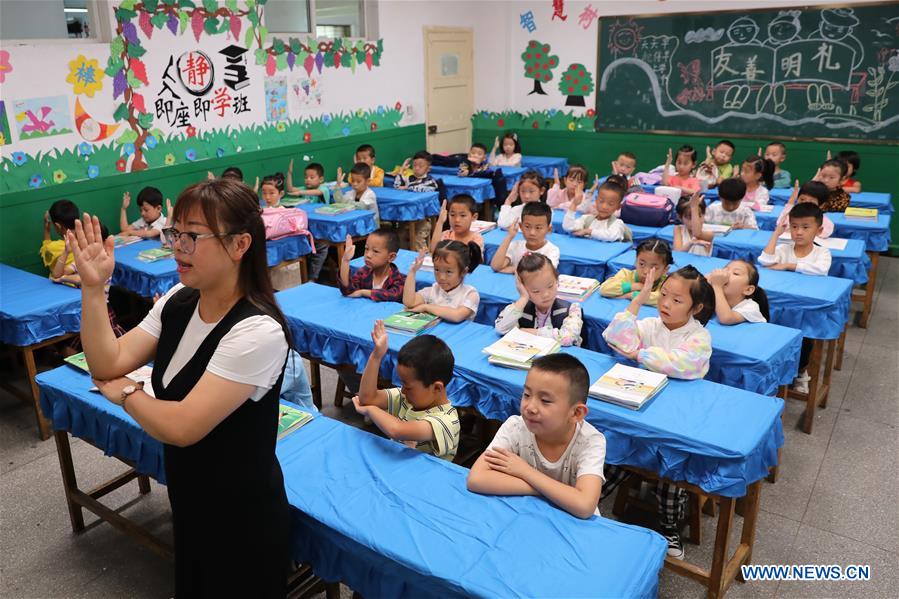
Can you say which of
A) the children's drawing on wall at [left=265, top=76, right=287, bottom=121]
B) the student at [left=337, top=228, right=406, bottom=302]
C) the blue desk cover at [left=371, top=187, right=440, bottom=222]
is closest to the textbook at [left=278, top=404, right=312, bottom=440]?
the student at [left=337, top=228, right=406, bottom=302]

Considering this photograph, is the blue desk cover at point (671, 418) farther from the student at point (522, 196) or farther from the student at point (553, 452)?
the student at point (522, 196)

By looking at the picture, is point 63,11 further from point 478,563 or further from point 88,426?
point 478,563

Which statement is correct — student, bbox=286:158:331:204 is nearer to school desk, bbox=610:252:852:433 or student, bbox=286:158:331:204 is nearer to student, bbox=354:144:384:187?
student, bbox=354:144:384:187

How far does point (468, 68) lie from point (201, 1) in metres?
4.19

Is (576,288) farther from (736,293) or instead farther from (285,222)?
(285,222)

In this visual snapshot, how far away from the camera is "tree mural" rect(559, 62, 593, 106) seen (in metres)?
8.81

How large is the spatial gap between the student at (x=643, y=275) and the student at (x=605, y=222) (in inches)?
45.6

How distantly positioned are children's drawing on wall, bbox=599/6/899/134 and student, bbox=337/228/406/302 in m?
5.70

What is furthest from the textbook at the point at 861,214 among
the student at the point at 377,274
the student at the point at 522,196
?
the student at the point at 377,274

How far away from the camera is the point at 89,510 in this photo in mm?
3074

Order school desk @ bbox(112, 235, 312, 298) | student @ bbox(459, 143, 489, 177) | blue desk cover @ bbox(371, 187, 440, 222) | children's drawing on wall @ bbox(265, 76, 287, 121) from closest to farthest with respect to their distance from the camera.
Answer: school desk @ bbox(112, 235, 312, 298)
blue desk cover @ bbox(371, 187, 440, 222)
children's drawing on wall @ bbox(265, 76, 287, 121)
student @ bbox(459, 143, 489, 177)

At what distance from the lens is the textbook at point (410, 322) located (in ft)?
10.9

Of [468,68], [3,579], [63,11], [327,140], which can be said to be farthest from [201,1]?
[3,579]

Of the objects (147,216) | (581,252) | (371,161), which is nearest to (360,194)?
(371,161)
